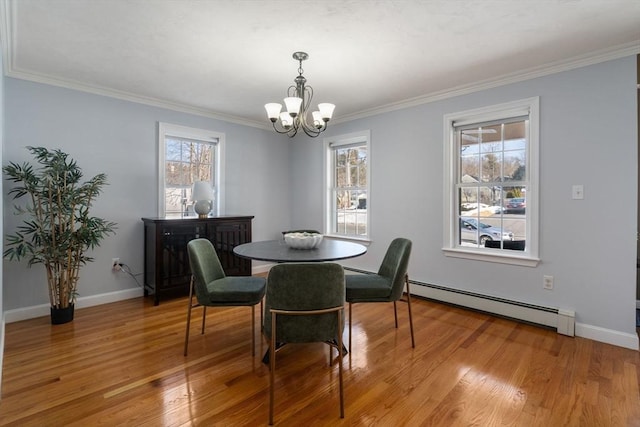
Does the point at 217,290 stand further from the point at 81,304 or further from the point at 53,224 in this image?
the point at 81,304

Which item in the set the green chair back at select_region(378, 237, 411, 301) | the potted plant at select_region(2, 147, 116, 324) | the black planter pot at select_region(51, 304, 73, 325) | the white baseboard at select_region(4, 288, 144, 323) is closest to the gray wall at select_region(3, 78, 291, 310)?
the white baseboard at select_region(4, 288, 144, 323)

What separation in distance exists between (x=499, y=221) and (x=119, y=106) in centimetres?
440

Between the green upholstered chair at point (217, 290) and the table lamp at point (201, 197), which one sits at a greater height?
the table lamp at point (201, 197)

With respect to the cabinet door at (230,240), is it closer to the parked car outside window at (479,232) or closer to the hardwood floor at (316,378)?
the hardwood floor at (316,378)

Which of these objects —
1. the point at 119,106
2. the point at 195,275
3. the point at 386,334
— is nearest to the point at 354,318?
the point at 386,334

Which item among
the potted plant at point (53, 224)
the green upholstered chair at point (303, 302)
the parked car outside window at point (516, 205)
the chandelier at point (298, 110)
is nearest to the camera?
the green upholstered chair at point (303, 302)

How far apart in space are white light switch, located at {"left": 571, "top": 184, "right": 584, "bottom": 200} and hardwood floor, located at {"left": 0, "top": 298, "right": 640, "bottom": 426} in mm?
1218

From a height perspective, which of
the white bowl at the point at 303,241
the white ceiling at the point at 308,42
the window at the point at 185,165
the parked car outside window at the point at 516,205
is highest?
the white ceiling at the point at 308,42

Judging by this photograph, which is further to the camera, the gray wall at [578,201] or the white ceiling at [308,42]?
the gray wall at [578,201]

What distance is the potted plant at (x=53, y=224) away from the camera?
2869mm

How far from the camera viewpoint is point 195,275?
229cm

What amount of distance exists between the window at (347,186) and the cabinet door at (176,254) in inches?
79.0

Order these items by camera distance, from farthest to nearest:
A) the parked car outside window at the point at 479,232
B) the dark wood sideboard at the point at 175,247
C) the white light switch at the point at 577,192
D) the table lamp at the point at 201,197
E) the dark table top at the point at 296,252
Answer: the table lamp at the point at 201,197, the dark wood sideboard at the point at 175,247, the parked car outside window at the point at 479,232, the white light switch at the point at 577,192, the dark table top at the point at 296,252

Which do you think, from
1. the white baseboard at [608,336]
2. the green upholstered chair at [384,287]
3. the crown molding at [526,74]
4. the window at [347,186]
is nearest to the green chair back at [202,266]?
the green upholstered chair at [384,287]
